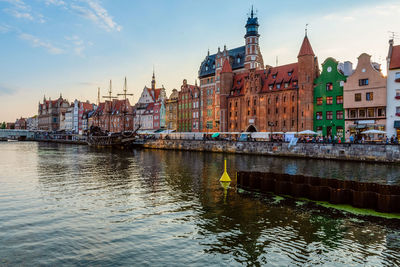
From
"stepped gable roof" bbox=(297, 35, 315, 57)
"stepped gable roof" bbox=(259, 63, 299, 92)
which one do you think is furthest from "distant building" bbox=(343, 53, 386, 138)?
"stepped gable roof" bbox=(259, 63, 299, 92)

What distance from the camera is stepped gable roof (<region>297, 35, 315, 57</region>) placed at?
6788 centimetres

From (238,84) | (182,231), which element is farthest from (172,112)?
(182,231)

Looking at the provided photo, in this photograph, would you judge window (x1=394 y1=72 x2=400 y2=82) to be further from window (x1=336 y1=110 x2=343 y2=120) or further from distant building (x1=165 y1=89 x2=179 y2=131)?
distant building (x1=165 y1=89 x2=179 y2=131)

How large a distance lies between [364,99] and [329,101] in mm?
8023

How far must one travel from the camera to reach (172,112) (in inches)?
4392

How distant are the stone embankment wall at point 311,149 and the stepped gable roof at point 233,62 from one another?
31.3 meters

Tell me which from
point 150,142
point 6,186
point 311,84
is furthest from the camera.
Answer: point 150,142

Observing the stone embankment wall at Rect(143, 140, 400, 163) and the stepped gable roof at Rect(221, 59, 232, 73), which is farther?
the stepped gable roof at Rect(221, 59, 232, 73)

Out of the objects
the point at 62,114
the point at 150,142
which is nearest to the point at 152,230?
the point at 150,142

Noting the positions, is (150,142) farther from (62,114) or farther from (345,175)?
(62,114)

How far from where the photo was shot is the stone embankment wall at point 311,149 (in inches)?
1833

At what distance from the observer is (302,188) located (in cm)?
2111

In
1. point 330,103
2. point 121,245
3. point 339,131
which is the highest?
point 330,103

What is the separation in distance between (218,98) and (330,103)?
35784 millimetres
